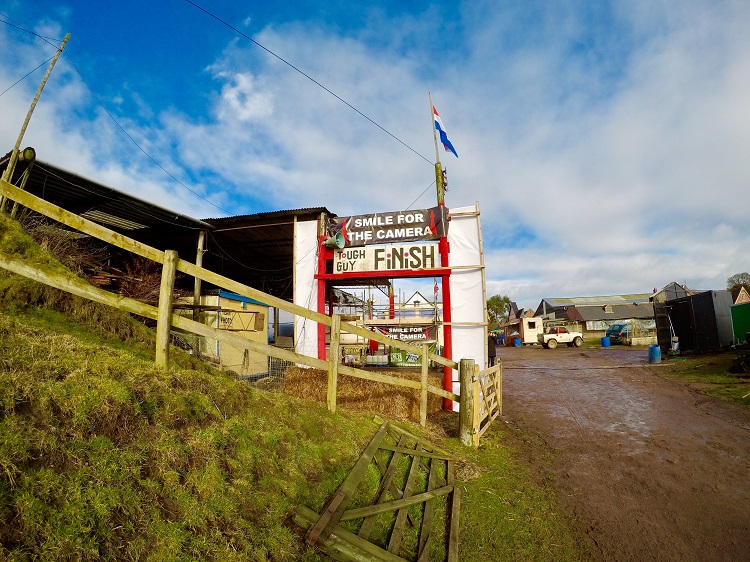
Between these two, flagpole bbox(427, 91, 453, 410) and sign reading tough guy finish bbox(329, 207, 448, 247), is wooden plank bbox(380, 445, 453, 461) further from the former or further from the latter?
sign reading tough guy finish bbox(329, 207, 448, 247)

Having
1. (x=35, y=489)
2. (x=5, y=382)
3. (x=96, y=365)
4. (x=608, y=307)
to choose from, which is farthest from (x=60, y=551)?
(x=608, y=307)

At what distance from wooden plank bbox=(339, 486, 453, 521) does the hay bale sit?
304 cm

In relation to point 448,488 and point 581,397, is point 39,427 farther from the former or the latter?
point 581,397

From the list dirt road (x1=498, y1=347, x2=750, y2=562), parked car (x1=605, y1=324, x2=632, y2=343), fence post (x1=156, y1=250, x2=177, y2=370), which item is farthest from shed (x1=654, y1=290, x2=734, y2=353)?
fence post (x1=156, y1=250, x2=177, y2=370)

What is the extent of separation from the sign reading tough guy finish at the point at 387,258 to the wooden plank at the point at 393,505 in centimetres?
715

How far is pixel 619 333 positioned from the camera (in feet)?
123

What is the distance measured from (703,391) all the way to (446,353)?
28.1 feet

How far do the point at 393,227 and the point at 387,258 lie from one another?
0.97 m

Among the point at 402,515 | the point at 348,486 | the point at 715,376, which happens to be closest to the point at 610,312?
the point at 715,376

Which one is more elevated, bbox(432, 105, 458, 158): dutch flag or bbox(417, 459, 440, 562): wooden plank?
bbox(432, 105, 458, 158): dutch flag

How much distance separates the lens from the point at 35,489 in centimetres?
198

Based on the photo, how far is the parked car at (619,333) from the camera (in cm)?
3575

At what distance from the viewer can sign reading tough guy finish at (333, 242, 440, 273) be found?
11.1m

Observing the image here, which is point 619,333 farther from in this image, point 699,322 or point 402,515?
point 402,515
